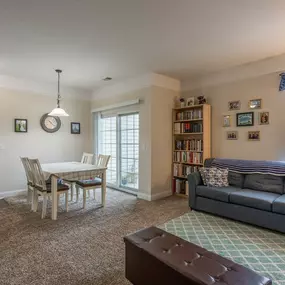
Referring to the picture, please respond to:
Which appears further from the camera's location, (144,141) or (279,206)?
(144,141)

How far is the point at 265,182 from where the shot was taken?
11.5ft

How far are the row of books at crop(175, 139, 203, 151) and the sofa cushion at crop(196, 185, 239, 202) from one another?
1.06 metres

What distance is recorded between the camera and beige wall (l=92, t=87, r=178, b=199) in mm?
4547

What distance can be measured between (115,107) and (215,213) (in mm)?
3204

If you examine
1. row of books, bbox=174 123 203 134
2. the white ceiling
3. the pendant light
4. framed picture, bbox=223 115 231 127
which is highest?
the white ceiling

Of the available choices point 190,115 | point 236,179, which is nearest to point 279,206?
point 236,179

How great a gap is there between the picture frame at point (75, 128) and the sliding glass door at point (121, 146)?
21.7 inches

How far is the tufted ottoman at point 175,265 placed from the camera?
141cm

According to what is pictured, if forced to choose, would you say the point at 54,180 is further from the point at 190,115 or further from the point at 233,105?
the point at 233,105

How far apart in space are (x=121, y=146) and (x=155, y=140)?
113 cm

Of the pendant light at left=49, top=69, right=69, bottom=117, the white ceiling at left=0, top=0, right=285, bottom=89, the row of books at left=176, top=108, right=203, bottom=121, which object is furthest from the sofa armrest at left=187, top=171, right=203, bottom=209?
the pendant light at left=49, top=69, right=69, bottom=117

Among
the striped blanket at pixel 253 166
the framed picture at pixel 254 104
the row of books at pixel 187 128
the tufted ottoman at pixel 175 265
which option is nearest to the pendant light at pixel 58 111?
the row of books at pixel 187 128

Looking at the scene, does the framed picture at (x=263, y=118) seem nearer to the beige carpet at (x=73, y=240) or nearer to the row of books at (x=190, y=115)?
the row of books at (x=190, y=115)

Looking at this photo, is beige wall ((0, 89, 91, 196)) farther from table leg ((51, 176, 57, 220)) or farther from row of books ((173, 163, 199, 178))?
row of books ((173, 163, 199, 178))
